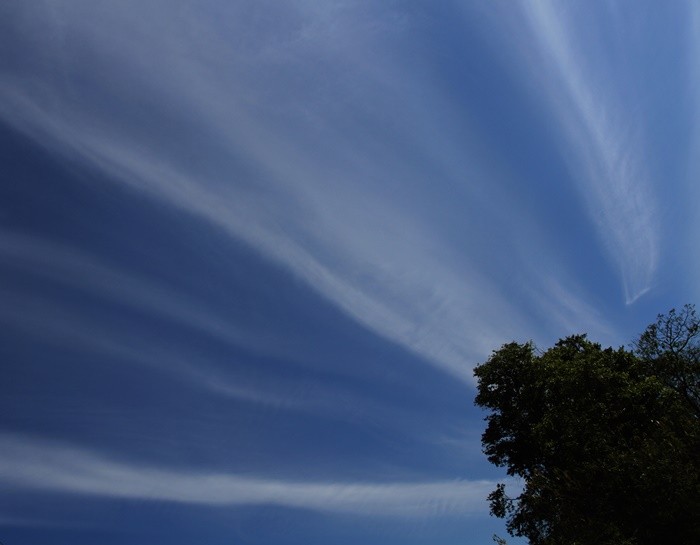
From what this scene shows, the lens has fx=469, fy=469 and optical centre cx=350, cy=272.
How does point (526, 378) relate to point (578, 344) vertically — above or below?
below

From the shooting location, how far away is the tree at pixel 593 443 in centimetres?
2914

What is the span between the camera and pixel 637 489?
3022 cm

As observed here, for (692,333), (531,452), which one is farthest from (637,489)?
(692,333)

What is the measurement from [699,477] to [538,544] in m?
12.7

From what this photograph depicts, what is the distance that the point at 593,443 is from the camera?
111 ft

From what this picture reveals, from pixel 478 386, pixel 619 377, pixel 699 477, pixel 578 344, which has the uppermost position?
pixel 578 344

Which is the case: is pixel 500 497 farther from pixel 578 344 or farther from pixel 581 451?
pixel 578 344

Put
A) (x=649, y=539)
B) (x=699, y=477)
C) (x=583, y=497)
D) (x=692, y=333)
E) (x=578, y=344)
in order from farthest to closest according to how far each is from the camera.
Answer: (x=578, y=344) < (x=692, y=333) < (x=583, y=497) < (x=649, y=539) < (x=699, y=477)

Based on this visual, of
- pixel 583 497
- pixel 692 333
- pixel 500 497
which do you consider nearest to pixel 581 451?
pixel 583 497

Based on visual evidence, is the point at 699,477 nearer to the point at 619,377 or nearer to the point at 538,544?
the point at 619,377

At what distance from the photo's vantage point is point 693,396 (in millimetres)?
41031

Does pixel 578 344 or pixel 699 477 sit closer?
pixel 699 477

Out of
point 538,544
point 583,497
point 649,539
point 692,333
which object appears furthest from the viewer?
point 692,333

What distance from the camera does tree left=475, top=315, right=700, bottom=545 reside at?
29.1m
